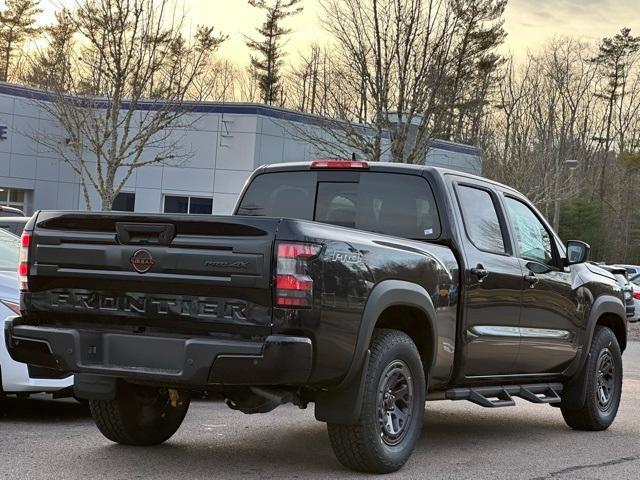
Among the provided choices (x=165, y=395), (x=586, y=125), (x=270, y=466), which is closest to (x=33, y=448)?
(x=165, y=395)

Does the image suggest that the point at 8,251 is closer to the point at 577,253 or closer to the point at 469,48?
the point at 577,253

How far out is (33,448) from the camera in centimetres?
675

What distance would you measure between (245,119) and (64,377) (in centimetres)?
3021

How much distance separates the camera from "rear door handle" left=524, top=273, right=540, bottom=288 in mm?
7633

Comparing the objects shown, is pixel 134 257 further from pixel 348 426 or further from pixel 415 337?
pixel 415 337

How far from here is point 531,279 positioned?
7672 mm

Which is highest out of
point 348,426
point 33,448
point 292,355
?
point 292,355

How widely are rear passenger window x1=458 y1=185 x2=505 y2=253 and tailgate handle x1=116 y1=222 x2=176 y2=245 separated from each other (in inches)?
94.3

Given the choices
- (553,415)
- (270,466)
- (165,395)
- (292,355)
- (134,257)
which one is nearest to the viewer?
(292,355)

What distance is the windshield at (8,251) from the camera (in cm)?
830

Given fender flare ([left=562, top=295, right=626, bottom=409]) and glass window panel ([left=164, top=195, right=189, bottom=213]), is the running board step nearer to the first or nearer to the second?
fender flare ([left=562, top=295, right=626, bottom=409])

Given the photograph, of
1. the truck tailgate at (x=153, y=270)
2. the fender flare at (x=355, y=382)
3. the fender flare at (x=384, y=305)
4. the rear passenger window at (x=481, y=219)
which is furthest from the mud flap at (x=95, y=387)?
the rear passenger window at (x=481, y=219)

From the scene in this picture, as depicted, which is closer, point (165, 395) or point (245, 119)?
point (165, 395)

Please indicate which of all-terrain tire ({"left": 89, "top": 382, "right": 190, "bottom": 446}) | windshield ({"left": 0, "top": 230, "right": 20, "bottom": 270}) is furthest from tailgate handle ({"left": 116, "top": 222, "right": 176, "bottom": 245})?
windshield ({"left": 0, "top": 230, "right": 20, "bottom": 270})
